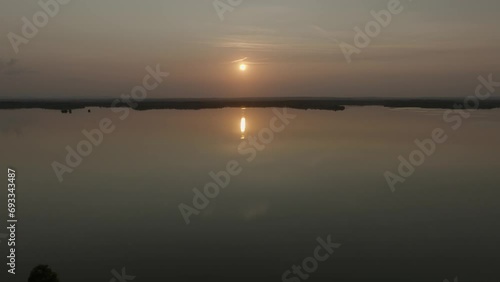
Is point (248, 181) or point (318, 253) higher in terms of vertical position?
point (248, 181)

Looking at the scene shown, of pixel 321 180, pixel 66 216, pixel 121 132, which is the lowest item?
pixel 66 216

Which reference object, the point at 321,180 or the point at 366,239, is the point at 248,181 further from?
the point at 366,239

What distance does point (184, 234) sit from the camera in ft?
32.8

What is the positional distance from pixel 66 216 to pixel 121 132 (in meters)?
16.9

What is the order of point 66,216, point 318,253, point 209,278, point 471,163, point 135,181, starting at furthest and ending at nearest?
point 471,163, point 135,181, point 66,216, point 318,253, point 209,278

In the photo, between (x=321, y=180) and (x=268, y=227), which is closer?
(x=268, y=227)

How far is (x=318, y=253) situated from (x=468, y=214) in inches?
149

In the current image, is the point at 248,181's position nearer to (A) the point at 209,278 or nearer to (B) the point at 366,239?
(B) the point at 366,239

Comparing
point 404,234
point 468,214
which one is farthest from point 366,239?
point 468,214

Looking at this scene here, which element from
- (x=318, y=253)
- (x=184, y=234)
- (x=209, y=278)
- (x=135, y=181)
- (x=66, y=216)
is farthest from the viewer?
(x=135, y=181)

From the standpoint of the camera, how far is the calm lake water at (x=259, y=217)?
8578 mm

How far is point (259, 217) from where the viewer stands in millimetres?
11109

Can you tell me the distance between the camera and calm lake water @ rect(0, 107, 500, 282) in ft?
28.1

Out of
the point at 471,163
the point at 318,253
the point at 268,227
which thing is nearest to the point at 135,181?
the point at 268,227
